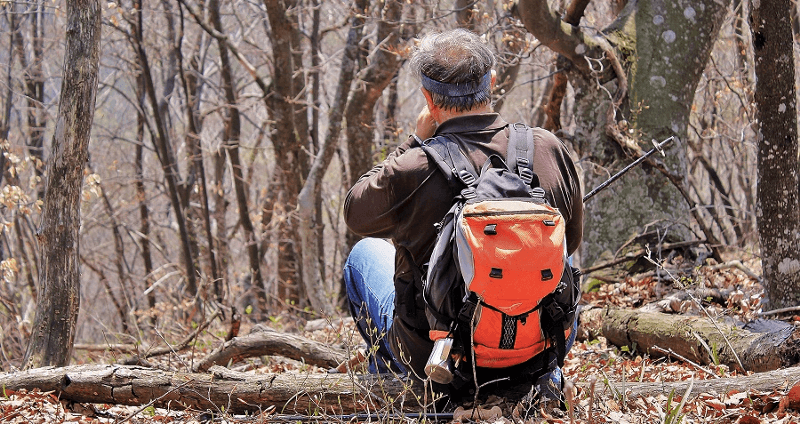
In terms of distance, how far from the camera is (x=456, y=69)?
9.66 ft

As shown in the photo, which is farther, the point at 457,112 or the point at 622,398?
the point at 457,112

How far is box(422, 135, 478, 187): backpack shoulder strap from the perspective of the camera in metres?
2.78

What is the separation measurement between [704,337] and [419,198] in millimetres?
2029

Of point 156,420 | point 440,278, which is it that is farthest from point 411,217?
point 156,420

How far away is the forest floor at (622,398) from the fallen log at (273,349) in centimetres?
18

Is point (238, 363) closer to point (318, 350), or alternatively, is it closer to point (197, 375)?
point (318, 350)

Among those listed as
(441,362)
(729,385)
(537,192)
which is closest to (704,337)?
(729,385)

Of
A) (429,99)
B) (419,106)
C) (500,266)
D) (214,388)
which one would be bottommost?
(214,388)

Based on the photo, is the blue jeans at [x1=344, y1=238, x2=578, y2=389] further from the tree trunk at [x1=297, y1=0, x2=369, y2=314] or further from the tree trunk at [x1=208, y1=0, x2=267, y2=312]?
the tree trunk at [x1=208, y1=0, x2=267, y2=312]

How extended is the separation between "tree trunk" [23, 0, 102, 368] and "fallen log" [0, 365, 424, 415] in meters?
0.47

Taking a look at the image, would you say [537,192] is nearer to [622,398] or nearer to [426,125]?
[426,125]

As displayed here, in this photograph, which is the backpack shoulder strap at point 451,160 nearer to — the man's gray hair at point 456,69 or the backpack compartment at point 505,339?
the man's gray hair at point 456,69

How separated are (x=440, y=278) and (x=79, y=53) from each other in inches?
104

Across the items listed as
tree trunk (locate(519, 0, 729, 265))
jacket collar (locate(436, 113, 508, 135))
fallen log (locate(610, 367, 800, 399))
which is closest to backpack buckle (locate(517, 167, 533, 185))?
jacket collar (locate(436, 113, 508, 135))
